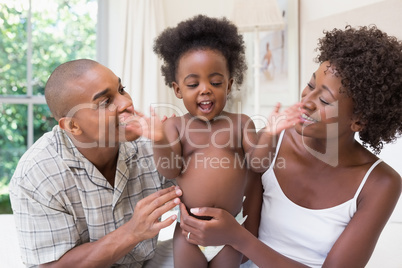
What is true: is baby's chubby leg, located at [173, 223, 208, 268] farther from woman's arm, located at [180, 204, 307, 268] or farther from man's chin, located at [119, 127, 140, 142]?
man's chin, located at [119, 127, 140, 142]

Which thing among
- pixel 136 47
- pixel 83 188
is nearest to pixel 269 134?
pixel 83 188

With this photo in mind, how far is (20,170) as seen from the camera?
4.67ft

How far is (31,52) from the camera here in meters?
3.97

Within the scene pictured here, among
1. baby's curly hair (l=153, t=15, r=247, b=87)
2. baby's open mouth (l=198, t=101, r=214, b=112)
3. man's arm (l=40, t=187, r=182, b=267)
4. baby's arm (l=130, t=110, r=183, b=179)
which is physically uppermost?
baby's curly hair (l=153, t=15, r=247, b=87)

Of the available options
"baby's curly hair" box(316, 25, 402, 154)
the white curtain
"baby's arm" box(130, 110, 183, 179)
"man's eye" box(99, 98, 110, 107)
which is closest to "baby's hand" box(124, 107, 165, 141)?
"baby's arm" box(130, 110, 183, 179)

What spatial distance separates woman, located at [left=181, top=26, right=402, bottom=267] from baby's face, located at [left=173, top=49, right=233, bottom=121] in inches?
11.8

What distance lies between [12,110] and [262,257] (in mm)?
3481

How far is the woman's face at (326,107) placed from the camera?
133 centimetres

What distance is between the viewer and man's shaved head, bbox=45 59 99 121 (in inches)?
56.5

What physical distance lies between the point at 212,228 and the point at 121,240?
1.06ft

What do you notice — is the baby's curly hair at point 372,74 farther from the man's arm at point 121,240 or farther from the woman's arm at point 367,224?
the man's arm at point 121,240

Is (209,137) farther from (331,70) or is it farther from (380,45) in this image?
(380,45)

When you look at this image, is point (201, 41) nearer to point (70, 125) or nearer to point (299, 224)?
point (70, 125)

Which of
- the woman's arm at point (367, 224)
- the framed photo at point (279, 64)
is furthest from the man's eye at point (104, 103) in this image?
the framed photo at point (279, 64)
